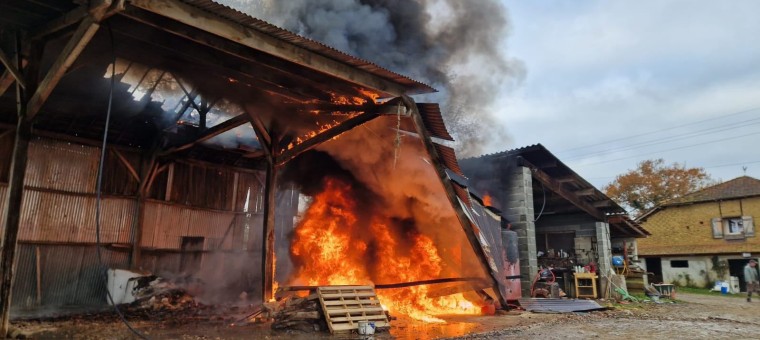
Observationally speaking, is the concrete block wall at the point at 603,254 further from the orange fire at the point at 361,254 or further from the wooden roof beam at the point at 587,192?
the orange fire at the point at 361,254

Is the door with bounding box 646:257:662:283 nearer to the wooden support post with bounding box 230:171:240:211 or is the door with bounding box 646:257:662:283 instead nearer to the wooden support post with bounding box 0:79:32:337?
the wooden support post with bounding box 230:171:240:211

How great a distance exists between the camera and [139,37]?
22.5ft

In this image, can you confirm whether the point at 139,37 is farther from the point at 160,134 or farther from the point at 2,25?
the point at 160,134

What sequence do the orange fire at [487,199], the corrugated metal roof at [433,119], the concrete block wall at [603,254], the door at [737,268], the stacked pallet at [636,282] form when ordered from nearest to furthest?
the corrugated metal roof at [433,119] → the orange fire at [487,199] → the concrete block wall at [603,254] → the stacked pallet at [636,282] → the door at [737,268]

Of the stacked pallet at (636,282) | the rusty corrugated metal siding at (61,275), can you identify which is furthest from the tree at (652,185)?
the rusty corrugated metal siding at (61,275)

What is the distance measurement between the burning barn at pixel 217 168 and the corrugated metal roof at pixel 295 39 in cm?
4

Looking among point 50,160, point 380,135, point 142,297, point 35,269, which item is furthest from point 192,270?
point 380,135

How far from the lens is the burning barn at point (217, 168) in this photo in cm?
655

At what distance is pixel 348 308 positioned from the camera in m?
8.66

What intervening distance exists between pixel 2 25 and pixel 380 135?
723 centimetres

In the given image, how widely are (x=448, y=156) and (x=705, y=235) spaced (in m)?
29.3

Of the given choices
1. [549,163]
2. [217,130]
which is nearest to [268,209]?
[217,130]

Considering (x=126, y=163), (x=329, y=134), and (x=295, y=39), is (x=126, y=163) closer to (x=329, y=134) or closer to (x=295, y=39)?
(x=329, y=134)

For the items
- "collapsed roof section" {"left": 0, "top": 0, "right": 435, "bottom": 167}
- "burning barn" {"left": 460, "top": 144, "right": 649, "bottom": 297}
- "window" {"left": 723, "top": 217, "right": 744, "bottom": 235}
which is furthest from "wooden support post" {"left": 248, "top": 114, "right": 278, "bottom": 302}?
"window" {"left": 723, "top": 217, "right": 744, "bottom": 235}
